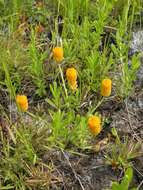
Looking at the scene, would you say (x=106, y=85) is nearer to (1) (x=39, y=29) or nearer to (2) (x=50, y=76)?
→ (2) (x=50, y=76)

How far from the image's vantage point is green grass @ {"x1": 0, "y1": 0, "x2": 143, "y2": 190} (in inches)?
69.1

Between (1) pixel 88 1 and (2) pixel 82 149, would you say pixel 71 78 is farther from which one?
(1) pixel 88 1

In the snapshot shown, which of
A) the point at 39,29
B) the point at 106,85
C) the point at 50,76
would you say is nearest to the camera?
the point at 106,85

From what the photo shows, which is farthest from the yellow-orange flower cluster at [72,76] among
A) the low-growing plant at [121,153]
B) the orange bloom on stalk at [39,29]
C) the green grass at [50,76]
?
the orange bloom on stalk at [39,29]

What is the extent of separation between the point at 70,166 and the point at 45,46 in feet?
2.37

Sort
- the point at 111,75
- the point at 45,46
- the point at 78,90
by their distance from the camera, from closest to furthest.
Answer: the point at 78,90 < the point at 111,75 < the point at 45,46

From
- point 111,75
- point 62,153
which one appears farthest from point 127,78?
point 62,153

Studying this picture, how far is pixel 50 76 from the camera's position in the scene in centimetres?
208

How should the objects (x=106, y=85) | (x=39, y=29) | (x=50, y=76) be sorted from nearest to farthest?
(x=106, y=85) → (x=50, y=76) → (x=39, y=29)

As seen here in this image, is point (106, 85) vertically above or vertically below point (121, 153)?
above

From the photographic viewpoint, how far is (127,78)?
1.94 m

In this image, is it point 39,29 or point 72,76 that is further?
point 39,29

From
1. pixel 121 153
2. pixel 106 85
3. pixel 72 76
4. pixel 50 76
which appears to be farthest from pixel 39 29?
pixel 121 153

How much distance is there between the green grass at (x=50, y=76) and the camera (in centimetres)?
175
